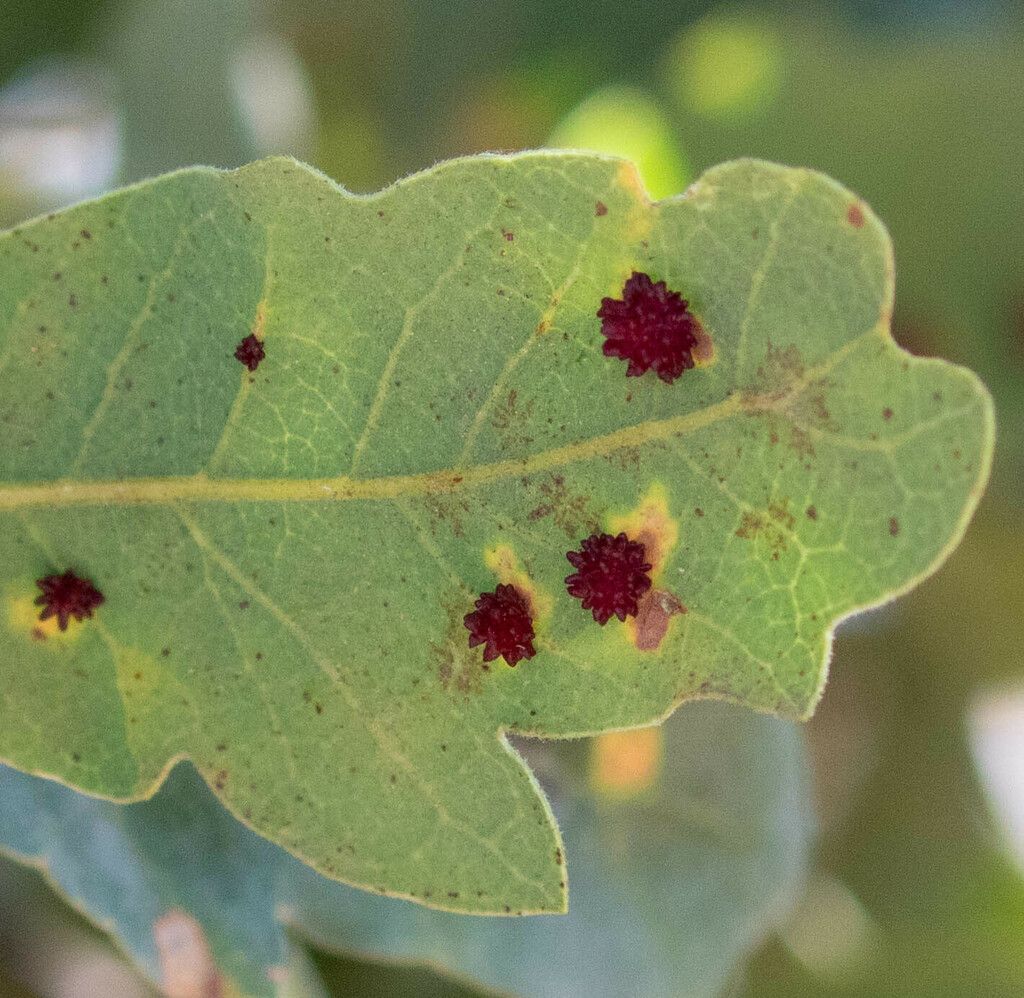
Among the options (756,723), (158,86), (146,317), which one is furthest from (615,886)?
(158,86)

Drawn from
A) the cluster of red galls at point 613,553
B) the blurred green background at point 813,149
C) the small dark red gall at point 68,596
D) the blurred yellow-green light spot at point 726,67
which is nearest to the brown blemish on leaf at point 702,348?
the cluster of red galls at point 613,553

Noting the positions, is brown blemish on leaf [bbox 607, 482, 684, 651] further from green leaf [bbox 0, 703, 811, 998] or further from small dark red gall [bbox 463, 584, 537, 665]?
green leaf [bbox 0, 703, 811, 998]

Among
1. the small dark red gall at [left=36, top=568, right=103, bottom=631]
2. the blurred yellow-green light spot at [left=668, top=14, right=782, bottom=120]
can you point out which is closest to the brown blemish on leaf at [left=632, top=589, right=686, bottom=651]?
the small dark red gall at [left=36, top=568, right=103, bottom=631]

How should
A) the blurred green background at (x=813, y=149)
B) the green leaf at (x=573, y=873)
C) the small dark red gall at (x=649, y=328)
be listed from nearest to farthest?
the small dark red gall at (x=649, y=328)
the green leaf at (x=573, y=873)
the blurred green background at (x=813, y=149)

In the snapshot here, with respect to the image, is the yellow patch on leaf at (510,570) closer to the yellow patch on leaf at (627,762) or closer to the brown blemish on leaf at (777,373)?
the brown blemish on leaf at (777,373)

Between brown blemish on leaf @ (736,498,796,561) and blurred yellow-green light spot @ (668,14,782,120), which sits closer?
brown blemish on leaf @ (736,498,796,561)

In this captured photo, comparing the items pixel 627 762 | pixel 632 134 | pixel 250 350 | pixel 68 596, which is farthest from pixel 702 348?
pixel 632 134

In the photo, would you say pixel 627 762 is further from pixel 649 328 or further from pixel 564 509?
pixel 649 328
